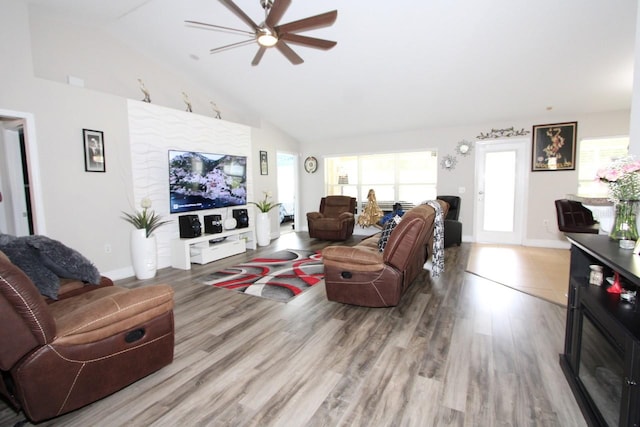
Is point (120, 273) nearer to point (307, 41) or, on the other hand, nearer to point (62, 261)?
point (62, 261)

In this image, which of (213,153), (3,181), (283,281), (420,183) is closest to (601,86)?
(420,183)

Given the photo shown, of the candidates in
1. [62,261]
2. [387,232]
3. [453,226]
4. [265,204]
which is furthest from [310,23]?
[453,226]

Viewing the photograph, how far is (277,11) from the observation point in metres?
2.51

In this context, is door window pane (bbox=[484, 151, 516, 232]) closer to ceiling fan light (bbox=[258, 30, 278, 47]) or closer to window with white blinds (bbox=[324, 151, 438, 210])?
window with white blinds (bbox=[324, 151, 438, 210])

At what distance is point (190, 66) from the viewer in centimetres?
502

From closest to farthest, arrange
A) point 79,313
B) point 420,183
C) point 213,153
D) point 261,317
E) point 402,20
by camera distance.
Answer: point 79,313
point 261,317
point 402,20
point 213,153
point 420,183

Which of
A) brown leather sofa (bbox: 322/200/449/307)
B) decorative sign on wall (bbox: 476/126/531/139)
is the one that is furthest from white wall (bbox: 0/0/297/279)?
decorative sign on wall (bbox: 476/126/531/139)

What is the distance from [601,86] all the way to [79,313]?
6571 mm

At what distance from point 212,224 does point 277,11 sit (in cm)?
348

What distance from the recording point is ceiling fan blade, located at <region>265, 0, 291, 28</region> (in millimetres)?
2391

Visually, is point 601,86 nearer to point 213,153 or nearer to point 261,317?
Answer: point 261,317

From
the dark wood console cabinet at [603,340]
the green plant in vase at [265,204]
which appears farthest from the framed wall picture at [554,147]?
the green plant in vase at [265,204]

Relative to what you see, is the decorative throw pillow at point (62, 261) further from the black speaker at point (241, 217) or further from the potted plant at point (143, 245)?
the black speaker at point (241, 217)

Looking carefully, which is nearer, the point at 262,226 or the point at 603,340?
the point at 603,340
